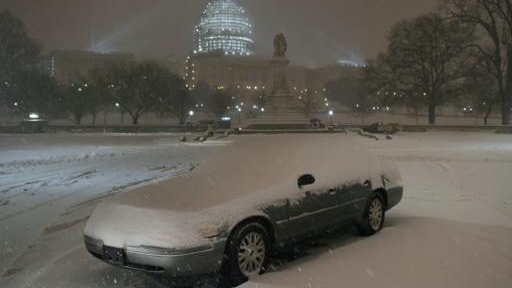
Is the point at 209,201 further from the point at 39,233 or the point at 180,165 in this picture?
the point at 180,165

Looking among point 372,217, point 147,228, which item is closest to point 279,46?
point 372,217

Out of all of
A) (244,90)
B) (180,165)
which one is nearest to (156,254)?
(180,165)

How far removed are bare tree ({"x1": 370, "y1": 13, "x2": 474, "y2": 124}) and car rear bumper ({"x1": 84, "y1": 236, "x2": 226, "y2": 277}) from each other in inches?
2302

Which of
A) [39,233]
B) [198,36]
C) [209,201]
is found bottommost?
[39,233]

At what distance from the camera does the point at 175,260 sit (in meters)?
5.75

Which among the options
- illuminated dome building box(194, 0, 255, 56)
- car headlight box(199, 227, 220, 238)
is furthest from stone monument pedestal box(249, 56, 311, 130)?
illuminated dome building box(194, 0, 255, 56)

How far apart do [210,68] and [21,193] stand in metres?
131

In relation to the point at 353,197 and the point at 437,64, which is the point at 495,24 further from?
the point at 353,197

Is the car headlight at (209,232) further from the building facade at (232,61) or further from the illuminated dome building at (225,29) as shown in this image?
the illuminated dome building at (225,29)

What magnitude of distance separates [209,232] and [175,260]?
1.52 feet

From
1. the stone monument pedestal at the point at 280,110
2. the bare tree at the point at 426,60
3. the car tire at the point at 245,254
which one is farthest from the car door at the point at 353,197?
the bare tree at the point at 426,60

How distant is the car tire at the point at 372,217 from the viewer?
824 cm

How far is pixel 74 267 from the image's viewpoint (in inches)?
280

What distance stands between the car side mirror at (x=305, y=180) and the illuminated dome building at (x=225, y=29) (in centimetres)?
14455
